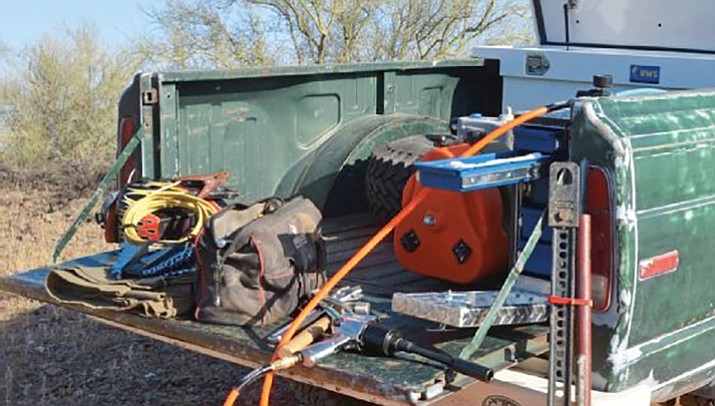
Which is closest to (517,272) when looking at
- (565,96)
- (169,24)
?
(565,96)

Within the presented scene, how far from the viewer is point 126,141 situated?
13.6ft

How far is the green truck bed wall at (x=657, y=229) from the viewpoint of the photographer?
3047 mm

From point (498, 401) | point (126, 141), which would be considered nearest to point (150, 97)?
point (126, 141)

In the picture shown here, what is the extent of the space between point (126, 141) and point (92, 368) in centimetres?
184

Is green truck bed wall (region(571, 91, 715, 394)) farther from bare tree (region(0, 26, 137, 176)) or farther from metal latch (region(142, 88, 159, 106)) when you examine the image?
bare tree (region(0, 26, 137, 176))

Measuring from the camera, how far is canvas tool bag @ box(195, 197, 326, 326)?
3404 millimetres

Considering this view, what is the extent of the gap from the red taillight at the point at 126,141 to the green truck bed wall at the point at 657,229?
173 centimetres

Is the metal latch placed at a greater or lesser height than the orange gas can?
greater

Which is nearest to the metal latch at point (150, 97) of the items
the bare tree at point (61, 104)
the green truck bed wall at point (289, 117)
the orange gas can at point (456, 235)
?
the green truck bed wall at point (289, 117)

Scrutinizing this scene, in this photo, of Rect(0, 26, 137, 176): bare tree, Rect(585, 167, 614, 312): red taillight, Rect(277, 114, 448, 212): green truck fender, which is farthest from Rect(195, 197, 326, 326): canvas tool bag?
Rect(0, 26, 137, 176): bare tree

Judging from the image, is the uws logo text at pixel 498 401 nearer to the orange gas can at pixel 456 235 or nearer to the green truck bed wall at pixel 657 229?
the green truck bed wall at pixel 657 229

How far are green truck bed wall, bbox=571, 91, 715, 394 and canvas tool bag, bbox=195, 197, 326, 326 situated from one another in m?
0.94

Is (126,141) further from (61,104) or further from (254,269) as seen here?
(61,104)

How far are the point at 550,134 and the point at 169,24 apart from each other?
11.1 meters
